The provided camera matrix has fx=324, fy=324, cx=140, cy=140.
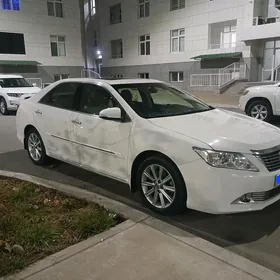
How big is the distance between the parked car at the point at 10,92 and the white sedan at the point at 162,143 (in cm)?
880

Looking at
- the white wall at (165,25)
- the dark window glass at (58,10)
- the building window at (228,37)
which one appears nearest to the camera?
the white wall at (165,25)

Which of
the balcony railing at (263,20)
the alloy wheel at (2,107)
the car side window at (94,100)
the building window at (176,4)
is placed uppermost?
the building window at (176,4)

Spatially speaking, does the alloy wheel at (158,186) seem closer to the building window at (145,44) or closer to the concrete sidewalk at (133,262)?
the concrete sidewalk at (133,262)

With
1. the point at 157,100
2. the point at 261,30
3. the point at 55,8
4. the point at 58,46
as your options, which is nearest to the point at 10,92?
the point at 157,100

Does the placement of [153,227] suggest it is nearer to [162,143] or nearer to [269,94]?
[162,143]

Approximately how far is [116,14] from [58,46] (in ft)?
24.0

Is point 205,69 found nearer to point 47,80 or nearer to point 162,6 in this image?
point 162,6

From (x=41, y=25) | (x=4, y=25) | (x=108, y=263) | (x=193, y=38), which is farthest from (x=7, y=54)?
(x=108, y=263)

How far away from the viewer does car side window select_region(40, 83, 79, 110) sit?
5.07 metres

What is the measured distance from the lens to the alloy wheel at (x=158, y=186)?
12.4 ft

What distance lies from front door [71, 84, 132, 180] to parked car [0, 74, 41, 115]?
9881mm

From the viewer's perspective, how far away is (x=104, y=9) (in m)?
35.0

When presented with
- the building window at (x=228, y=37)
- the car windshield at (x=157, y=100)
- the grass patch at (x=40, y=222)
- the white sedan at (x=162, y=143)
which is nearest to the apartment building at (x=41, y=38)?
the building window at (x=228, y=37)

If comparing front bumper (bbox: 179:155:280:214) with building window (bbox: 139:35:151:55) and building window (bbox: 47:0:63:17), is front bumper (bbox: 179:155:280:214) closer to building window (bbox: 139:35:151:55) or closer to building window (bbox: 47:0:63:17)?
building window (bbox: 139:35:151:55)
